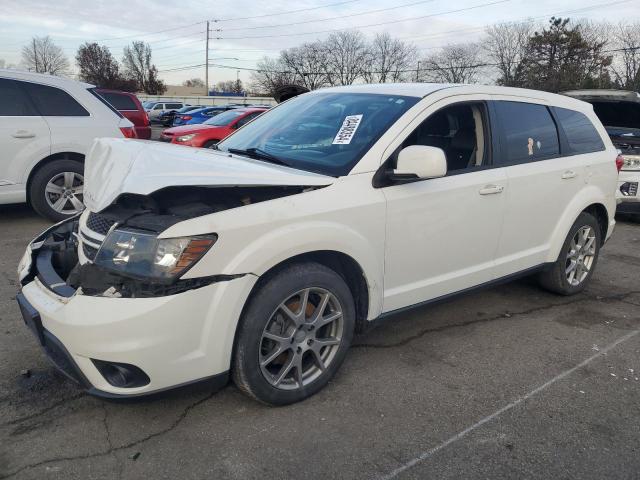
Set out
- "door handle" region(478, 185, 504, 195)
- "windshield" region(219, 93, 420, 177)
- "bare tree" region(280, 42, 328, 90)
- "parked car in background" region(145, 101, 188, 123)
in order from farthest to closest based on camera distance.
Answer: "bare tree" region(280, 42, 328, 90) → "parked car in background" region(145, 101, 188, 123) → "door handle" region(478, 185, 504, 195) → "windshield" region(219, 93, 420, 177)

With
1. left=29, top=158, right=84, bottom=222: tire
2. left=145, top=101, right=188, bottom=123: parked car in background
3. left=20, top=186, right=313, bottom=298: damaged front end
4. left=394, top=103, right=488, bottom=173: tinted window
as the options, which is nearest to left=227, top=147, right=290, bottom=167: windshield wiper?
left=20, top=186, right=313, bottom=298: damaged front end

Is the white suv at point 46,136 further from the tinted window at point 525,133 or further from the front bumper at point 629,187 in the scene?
the front bumper at point 629,187

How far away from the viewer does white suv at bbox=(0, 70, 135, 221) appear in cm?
632

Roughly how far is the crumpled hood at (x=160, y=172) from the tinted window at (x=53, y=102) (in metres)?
4.06

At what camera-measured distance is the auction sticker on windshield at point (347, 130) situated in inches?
131

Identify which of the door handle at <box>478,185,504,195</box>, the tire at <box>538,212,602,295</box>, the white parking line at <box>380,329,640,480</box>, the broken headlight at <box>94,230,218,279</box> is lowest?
the white parking line at <box>380,329,640,480</box>

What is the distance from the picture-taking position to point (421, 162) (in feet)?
9.76

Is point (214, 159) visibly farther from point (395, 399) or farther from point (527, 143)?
point (527, 143)

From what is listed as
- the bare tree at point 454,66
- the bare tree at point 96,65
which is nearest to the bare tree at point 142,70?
the bare tree at point 96,65

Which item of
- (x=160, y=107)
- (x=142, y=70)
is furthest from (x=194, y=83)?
(x=160, y=107)

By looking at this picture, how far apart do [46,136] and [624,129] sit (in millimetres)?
8375

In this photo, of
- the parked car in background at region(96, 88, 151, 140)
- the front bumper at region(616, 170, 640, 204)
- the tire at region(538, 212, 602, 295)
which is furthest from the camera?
the parked car in background at region(96, 88, 151, 140)

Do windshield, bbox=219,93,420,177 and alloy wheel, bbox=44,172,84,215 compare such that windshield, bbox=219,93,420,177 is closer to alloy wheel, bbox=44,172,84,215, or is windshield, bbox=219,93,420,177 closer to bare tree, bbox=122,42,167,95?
alloy wheel, bbox=44,172,84,215

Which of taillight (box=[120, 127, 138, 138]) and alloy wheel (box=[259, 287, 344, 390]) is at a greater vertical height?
taillight (box=[120, 127, 138, 138])
